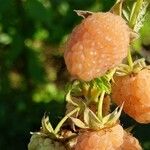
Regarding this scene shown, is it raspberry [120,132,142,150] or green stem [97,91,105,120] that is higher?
green stem [97,91,105,120]

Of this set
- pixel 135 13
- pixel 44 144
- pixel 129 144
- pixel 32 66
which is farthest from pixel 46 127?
pixel 32 66

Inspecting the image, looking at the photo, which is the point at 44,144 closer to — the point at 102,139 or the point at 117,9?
the point at 102,139

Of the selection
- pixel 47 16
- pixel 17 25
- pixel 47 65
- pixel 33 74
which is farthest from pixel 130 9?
pixel 47 65

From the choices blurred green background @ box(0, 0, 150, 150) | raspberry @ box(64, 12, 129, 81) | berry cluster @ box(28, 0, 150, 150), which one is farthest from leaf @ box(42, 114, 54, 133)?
blurred green background @ box(0, 0, 150, 150)

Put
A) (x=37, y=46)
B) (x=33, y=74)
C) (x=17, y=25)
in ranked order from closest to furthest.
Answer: (x=17, y=25) < (x=33, y=74) < (x=37, y=46)

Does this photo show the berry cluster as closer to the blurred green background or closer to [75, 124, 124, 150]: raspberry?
[75, 124, 124, 150]: raspberry

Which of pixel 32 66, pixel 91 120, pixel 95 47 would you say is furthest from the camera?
pixel 32 66

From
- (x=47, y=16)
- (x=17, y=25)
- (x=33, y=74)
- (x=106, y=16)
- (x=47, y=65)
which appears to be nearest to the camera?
(x=106, y=16)

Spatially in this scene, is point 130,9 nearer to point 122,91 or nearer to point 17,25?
point 122,91
